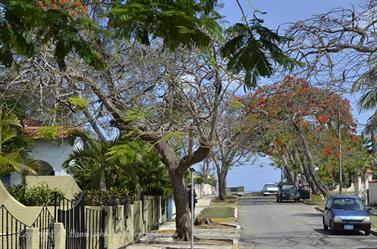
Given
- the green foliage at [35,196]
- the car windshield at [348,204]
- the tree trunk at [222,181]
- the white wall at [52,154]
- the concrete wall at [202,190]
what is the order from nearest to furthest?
the green foliage at [35,196]
the car windshield at [348,204]
the white wall at [52,154]
the tree trunk at [222,181]
the concrete wall at [202,190]

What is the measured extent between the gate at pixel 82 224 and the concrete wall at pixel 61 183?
13.8 ft

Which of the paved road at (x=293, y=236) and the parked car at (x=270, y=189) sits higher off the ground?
the parked car at (x=270, y=189)

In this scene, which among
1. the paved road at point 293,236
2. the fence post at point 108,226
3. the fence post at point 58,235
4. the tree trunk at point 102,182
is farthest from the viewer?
the paved road at point 293,236

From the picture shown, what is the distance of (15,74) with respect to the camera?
1603cm

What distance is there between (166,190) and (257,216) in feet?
34.0

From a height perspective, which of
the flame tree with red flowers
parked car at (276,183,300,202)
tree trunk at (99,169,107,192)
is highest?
the flame tree with red flowers

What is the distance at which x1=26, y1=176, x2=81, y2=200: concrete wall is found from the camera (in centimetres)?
2138

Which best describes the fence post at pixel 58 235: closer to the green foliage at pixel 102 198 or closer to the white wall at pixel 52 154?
the green foliage at pixel 102 198

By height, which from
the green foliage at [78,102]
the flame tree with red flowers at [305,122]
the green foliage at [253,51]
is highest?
the flame tree with red flowers at [305,122]

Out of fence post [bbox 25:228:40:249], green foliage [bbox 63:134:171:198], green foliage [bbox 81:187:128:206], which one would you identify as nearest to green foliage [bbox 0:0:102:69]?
fence post [bbox 25:228:40:249]

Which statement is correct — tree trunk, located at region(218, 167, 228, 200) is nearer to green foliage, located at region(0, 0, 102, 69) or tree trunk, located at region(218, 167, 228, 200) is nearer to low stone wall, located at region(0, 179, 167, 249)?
low stone wall, located at region(0, 179, 167, 249)

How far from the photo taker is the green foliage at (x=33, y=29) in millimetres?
6195

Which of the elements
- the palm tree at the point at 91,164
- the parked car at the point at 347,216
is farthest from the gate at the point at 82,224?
the parked car at the point at 347,216

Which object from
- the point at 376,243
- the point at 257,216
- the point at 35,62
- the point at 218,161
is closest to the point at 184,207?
the point at 376,243
